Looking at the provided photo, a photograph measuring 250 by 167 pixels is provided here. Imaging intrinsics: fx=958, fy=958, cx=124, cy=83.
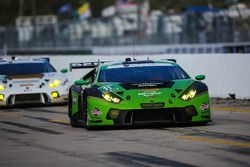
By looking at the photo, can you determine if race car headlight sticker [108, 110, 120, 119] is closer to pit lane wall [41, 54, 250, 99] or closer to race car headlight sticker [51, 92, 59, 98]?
pit lane wall [41, 54, 250, 99]

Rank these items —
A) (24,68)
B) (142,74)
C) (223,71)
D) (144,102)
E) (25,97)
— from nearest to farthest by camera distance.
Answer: (144,102), (142,74), (25,97), (223,71), (24,68)

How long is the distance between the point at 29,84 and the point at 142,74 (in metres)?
7.75

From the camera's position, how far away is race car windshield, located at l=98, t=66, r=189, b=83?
1556cm

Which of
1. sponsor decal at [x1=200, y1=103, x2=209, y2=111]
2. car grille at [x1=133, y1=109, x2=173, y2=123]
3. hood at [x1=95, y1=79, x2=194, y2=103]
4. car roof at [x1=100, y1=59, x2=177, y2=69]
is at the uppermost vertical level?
car roof at [x1=100, y1=59, x2=177, y2=69]

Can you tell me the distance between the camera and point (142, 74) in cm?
1574

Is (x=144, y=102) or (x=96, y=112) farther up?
(x=144, y=102)

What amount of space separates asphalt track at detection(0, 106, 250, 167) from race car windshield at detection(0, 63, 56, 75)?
6334mm

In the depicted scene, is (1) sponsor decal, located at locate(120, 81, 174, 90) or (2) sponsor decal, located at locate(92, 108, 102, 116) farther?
(1) sponsor decal, located at locate(120, 81, 174, 90)

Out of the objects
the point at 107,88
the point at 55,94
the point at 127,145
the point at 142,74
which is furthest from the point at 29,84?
the point at 127,145

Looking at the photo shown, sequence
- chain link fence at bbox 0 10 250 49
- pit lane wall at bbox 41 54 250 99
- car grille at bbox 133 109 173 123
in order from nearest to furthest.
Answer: car grille at bbox 133 109 173 123 → pit lane wall at bbox 41 54 250 99 → chain link fence at bbox 0 10 250 49

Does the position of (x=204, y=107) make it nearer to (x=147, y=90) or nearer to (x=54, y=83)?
(x=147, y=90)

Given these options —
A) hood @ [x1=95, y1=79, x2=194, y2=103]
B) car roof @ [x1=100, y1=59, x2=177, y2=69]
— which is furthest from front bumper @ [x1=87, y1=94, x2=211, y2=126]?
car roof @ [x1=100, y1=59, x2=177, y2=69]

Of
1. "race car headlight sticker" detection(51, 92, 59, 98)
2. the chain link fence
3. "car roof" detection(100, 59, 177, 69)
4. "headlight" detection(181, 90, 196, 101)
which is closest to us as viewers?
"headlight" detection(181, 90, 196, 101)

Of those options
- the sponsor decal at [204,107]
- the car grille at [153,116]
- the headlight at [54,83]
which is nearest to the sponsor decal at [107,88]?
the car grille at [153,116]
